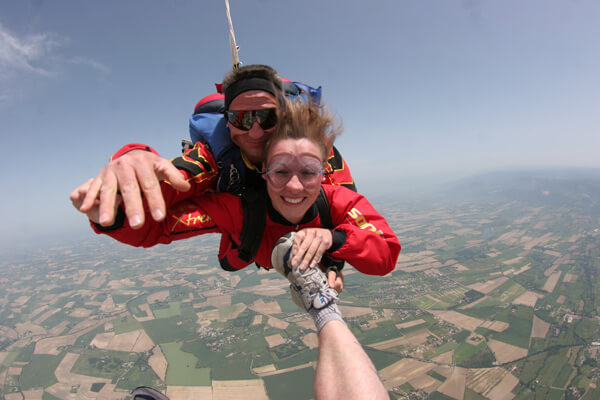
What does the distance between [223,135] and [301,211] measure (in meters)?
0.75

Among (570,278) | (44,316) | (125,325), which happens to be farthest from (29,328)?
(570,278)

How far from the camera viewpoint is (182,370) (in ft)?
46.7

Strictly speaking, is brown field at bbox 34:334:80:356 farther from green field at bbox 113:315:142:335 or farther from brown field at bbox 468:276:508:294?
brown field at bbox 468:276:508:294

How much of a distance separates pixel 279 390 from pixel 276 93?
595 inches

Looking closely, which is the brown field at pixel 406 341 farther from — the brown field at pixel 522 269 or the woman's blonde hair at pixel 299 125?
the brown field at pixel 522 269

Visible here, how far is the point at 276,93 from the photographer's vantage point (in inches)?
57.6

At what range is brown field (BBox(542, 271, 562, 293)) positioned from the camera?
880 inches

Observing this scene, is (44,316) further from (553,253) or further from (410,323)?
(553,253)

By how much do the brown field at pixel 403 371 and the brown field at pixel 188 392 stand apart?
903cm

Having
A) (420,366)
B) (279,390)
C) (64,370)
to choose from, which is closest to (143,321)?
(64,370)

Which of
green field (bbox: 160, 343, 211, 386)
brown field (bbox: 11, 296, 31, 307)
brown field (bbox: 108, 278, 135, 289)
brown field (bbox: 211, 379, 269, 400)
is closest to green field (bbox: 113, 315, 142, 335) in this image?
green field (bbox: 160, 343, 211, 386)

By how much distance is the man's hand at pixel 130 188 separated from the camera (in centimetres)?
75

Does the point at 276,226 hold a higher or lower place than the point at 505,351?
higher

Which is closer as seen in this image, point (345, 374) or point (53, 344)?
point (345, 374)
